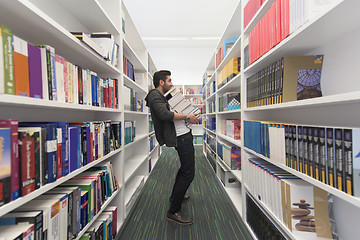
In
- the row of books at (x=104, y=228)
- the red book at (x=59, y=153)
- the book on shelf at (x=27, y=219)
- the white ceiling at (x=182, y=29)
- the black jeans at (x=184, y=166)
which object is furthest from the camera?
the white ceiling at (x=182, y=29)

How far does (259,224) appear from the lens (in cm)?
123

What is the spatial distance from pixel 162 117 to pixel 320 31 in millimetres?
1178

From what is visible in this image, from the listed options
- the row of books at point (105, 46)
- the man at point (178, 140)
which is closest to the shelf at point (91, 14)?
the row of books at point (105, 46)

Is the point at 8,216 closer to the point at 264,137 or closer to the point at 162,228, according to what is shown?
the point at 162,228

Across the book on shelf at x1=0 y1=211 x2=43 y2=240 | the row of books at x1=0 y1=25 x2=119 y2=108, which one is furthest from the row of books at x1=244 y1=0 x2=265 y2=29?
the book on shelf at x1=0 y1=211 x2=43 y2=240

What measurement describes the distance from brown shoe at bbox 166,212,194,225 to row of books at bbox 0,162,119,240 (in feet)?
1.99

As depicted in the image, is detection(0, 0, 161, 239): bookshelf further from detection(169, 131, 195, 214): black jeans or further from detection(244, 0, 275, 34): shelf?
detection(244, 0, 275, 34): shelf

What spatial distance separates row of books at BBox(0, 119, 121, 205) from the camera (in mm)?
512

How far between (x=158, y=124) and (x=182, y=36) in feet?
12.3

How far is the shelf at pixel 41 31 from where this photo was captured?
60cm

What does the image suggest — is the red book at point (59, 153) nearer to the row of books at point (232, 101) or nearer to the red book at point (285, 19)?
the red book at point (285, 19)

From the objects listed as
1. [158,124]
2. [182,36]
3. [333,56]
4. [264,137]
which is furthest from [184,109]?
[182,36]

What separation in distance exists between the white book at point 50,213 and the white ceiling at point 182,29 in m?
3.77

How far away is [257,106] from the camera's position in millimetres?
1261
